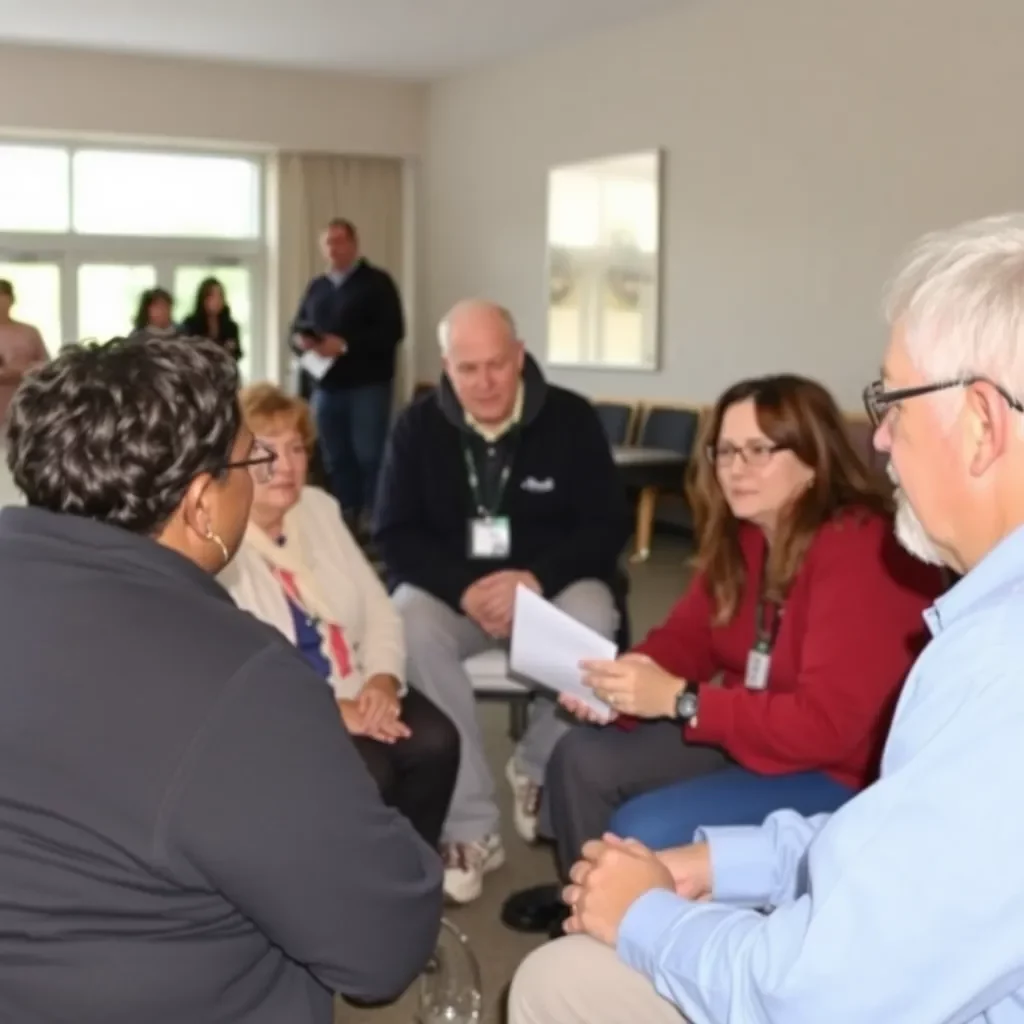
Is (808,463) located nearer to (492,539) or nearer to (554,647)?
(554,647)

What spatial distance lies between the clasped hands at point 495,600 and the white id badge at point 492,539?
17cm

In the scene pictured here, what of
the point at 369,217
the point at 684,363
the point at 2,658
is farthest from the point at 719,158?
the point at 2,658

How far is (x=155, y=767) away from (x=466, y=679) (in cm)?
199

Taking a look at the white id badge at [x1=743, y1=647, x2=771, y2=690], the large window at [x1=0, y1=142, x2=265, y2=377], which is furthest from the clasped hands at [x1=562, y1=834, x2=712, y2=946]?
→ the large window at [x1=0, y1=142, x2=265, y2=377]

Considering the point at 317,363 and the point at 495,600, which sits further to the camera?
the point at 317,363

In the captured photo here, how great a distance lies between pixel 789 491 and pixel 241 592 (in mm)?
1084

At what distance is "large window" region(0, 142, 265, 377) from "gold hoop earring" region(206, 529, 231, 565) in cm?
836

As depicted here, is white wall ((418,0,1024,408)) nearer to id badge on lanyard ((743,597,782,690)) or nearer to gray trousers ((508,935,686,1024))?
id badge on lanyard ((743,597,782,690))

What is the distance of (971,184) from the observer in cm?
612

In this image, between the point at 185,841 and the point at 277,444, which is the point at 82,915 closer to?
the point at 185,841

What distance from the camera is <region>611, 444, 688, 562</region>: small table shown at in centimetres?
734

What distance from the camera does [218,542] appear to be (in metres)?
1.39

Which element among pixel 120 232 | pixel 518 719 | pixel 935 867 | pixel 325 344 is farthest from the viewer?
pixel 120 232

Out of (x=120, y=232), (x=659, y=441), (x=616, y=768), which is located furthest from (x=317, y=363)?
(x=616, y=768)
